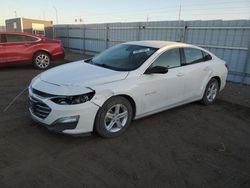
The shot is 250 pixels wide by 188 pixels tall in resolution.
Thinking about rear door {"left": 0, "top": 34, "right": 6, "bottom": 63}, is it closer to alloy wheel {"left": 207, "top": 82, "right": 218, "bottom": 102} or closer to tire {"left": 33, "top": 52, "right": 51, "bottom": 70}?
tire {"left": 33, "top": 52, "right": 51, "bottom": 70}

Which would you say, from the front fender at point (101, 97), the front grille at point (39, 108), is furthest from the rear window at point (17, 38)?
the front fender at point (101, 97)

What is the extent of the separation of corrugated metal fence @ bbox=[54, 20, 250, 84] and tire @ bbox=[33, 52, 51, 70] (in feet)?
14.2

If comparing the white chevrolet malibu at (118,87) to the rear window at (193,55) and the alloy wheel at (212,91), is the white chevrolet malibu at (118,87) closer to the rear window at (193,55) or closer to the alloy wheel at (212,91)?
the rear window at (193,55)

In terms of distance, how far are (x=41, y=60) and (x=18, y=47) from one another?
40.9 inches

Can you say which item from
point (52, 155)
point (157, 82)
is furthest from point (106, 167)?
point (157, 82)

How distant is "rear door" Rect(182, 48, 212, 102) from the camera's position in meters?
5.02

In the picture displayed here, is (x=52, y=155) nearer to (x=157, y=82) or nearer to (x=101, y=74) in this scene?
(x=101, y=74)

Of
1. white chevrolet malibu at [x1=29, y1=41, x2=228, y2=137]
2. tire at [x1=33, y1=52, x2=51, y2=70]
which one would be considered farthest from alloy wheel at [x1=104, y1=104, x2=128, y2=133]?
tire at [x1=33, y1=52, x2=51, y2=70]

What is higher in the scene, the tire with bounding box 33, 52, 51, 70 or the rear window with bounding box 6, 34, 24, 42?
the rear window with bounding box 6, 34, 24, 42

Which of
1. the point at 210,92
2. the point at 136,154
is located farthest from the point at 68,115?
the point at 210,92

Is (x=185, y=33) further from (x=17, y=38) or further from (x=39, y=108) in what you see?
(x=39, y=108)

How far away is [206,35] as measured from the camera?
29.1ft

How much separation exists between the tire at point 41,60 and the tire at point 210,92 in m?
6.96

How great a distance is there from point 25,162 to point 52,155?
0.35 metres
